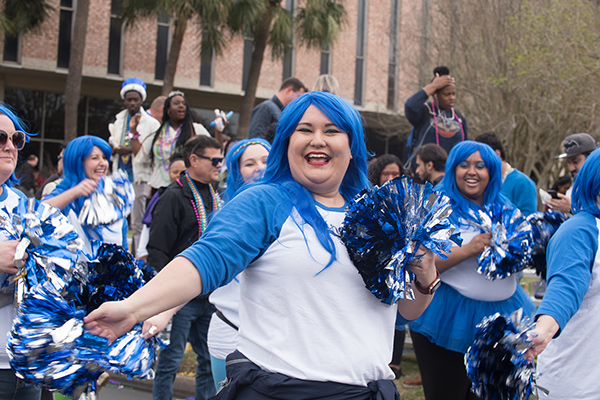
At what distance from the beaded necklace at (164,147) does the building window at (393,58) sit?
57.7ft

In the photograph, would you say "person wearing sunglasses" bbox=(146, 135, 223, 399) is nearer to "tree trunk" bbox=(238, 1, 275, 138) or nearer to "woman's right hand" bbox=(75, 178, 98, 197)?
"woman's right hand" bbox=(75, 178, 98, 197)

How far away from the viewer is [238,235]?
1.84m

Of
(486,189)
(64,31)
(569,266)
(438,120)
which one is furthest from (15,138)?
(64,31)

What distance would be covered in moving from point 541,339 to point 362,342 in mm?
860

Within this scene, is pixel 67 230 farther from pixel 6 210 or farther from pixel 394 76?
pixel 394 76

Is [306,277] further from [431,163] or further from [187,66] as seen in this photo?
[187,66]

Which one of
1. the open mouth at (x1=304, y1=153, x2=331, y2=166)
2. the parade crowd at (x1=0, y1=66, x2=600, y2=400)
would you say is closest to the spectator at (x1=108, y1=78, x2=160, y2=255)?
the parade crowd at (x1=0, y1=66, x2=600, y2=400)

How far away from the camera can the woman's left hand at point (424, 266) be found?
195cm

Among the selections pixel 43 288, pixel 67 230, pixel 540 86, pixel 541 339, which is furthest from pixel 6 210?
pixel 540 86

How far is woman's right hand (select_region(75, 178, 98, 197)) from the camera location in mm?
4211

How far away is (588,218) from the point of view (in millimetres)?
2818

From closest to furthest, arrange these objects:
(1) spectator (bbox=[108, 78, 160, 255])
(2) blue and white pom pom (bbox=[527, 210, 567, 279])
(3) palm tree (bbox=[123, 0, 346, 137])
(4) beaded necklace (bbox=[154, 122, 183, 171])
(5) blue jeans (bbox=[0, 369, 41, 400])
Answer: (5) blue jeans (bbox=[0, 369, 41, 400]) < (2) blue and white pom pom (bbox=[527, 210, 567, 279]) < (4) beaded necklace (bbox=[154, 122, 183, 171]) < (1) spectator (bbox=[108, 78, 160, 255]) < (3) palm tree (bbox=[123, 0, 346, 137])

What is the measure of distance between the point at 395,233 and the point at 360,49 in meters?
25.1

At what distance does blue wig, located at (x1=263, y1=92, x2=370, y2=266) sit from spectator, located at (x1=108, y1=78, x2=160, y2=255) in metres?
5.48
